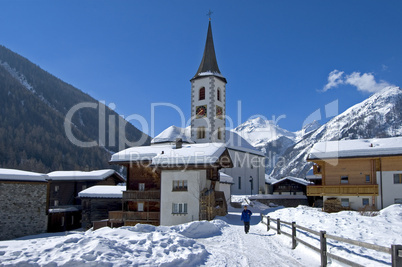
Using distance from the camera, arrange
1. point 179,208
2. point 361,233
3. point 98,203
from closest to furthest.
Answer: point 361,233 → point 179,208 → point 98,203

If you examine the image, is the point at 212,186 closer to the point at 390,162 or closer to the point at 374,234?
the point at 390,162

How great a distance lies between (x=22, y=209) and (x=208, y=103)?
108 ft

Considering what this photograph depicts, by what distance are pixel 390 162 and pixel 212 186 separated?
15940 millimetres

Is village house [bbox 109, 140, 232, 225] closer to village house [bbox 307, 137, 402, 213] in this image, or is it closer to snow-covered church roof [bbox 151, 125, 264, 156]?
village house [bbox 307, 137, 402, 213]

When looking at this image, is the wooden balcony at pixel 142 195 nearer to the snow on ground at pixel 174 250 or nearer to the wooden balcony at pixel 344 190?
the wooden balcony at pixel 344 190

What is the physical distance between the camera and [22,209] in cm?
3247

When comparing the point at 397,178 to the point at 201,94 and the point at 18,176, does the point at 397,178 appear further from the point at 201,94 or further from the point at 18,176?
the point at 201,94

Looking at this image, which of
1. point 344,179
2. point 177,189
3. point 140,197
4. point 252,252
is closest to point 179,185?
point 177,189

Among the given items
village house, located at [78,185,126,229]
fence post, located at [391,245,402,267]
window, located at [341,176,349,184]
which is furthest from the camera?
village house, located at [78,185,126,229]

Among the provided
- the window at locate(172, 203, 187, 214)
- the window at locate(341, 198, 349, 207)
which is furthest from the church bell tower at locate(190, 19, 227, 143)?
the window at locate(341, 198, 349, 207)

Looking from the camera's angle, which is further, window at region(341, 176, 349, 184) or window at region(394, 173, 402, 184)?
window at region(341, 176, 349, 184)

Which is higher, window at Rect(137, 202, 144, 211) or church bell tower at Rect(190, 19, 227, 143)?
church bell tower at Rect(190, 19, 227, 143)

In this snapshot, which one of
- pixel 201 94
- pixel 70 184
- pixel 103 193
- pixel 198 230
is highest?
pixel 201 94

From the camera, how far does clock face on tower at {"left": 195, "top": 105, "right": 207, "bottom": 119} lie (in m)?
57.9
